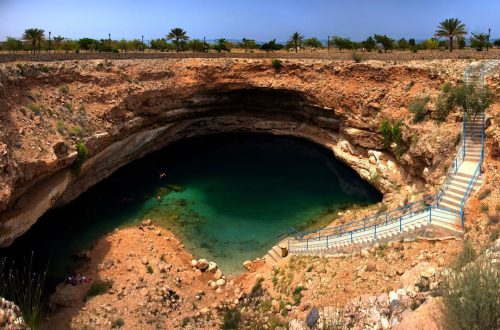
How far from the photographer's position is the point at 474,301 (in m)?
9.07

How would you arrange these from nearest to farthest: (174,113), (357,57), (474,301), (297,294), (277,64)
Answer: (474,301) → (297,294) → (357,57) → (174,113) → (277,64)

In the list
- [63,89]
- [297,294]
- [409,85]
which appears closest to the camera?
[297,294]

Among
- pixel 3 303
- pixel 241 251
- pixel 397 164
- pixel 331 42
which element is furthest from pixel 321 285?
pixel 331 42

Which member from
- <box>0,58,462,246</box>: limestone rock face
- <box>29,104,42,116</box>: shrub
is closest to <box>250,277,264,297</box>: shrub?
<box>0,58,462,246</box>: limestone rock face

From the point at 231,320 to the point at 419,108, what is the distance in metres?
20.1

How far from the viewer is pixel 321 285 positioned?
1789 centimetres

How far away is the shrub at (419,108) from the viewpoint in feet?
92.5

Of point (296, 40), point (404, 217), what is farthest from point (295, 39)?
point (404, 217)

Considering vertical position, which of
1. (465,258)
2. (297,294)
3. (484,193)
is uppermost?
(484,193)

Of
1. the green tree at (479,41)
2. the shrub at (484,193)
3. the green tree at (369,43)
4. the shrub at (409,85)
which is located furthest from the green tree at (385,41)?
the shrub at (484,193)

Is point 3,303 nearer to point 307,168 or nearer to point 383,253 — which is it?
point 383,253

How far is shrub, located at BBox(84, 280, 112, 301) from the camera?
→ 20.9 metres

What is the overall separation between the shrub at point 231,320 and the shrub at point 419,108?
745 inches

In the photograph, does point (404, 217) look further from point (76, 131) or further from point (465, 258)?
point (76, 131)
